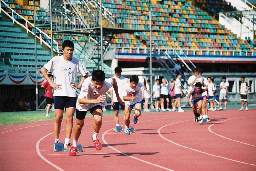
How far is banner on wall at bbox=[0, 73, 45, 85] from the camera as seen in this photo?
93.0 ft

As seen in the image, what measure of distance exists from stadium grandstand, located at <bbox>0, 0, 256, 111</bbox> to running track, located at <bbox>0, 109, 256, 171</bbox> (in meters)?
12.5

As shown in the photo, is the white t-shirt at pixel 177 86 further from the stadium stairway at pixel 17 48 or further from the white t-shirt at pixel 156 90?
the stadium stairway at pixel 17 48

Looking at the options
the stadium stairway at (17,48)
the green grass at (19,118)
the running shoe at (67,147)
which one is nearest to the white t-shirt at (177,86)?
the green grass at (19,118)

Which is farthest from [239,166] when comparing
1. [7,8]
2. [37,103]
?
[7,8]

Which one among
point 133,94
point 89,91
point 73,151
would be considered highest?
point 89,91

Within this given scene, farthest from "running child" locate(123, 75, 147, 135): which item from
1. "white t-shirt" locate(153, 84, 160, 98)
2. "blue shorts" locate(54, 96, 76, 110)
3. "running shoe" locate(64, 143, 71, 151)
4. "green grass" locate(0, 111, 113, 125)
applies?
"white t-shirt" locate(153, 84, 160, 98)

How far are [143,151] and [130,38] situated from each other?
94.4 ft

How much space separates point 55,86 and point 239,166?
3850mm

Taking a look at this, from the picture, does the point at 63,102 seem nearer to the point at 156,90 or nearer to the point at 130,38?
the point at 156,90

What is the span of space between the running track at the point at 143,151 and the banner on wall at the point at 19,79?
1144 centimetres

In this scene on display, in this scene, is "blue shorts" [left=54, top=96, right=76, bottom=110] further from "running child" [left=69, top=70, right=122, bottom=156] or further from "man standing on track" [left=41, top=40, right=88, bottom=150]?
"running child" [left=69, top=70, right=122, bottom=156]

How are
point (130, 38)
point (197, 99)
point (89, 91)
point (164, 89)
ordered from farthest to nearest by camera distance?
1. point (130, 38)
2. point (164, 89)
3. point (197, 99)
4. point (89, 91)

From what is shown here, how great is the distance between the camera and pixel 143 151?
1133 cm

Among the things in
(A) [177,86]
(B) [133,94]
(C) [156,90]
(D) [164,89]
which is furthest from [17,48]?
(B) [133,94]
